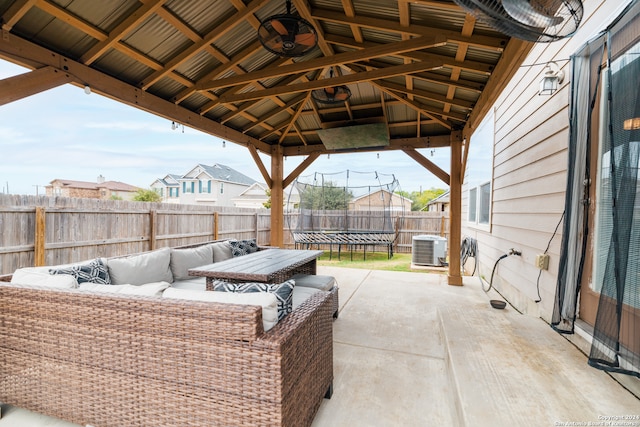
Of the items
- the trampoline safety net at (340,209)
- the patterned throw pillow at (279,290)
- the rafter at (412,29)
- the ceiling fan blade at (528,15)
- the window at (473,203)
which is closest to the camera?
the ceiling fan blade at (528,15)

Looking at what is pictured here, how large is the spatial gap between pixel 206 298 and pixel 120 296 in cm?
46

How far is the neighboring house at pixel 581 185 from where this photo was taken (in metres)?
1.45

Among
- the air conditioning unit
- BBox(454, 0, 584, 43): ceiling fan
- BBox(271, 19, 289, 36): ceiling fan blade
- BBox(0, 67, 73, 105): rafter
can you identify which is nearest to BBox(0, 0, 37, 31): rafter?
BBox(0, 67, 73, 105): rafter

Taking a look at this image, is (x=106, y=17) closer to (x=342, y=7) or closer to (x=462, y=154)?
(x=342, y=7)

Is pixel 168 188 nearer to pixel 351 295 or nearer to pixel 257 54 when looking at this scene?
pixel 257 54

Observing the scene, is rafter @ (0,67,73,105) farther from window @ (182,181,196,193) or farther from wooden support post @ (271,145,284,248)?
window @ (182,181,196,193)

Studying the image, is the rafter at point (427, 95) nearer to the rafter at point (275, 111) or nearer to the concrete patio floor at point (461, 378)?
the rafter at point (275, 111)

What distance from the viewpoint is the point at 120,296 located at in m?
1.52

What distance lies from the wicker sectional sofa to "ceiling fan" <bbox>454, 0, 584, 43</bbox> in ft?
5.72

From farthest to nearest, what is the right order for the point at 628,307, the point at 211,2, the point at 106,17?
1. the point at 211,2
2. the point at 106,17
3. the point at 628,307

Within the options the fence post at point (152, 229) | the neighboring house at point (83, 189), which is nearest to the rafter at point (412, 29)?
the fence post at point (152, 229)

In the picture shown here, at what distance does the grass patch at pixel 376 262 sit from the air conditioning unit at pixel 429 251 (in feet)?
1.01

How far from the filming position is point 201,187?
1984 cm

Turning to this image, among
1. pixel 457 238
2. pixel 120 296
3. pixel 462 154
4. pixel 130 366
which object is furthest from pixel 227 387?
pixel 462 154
